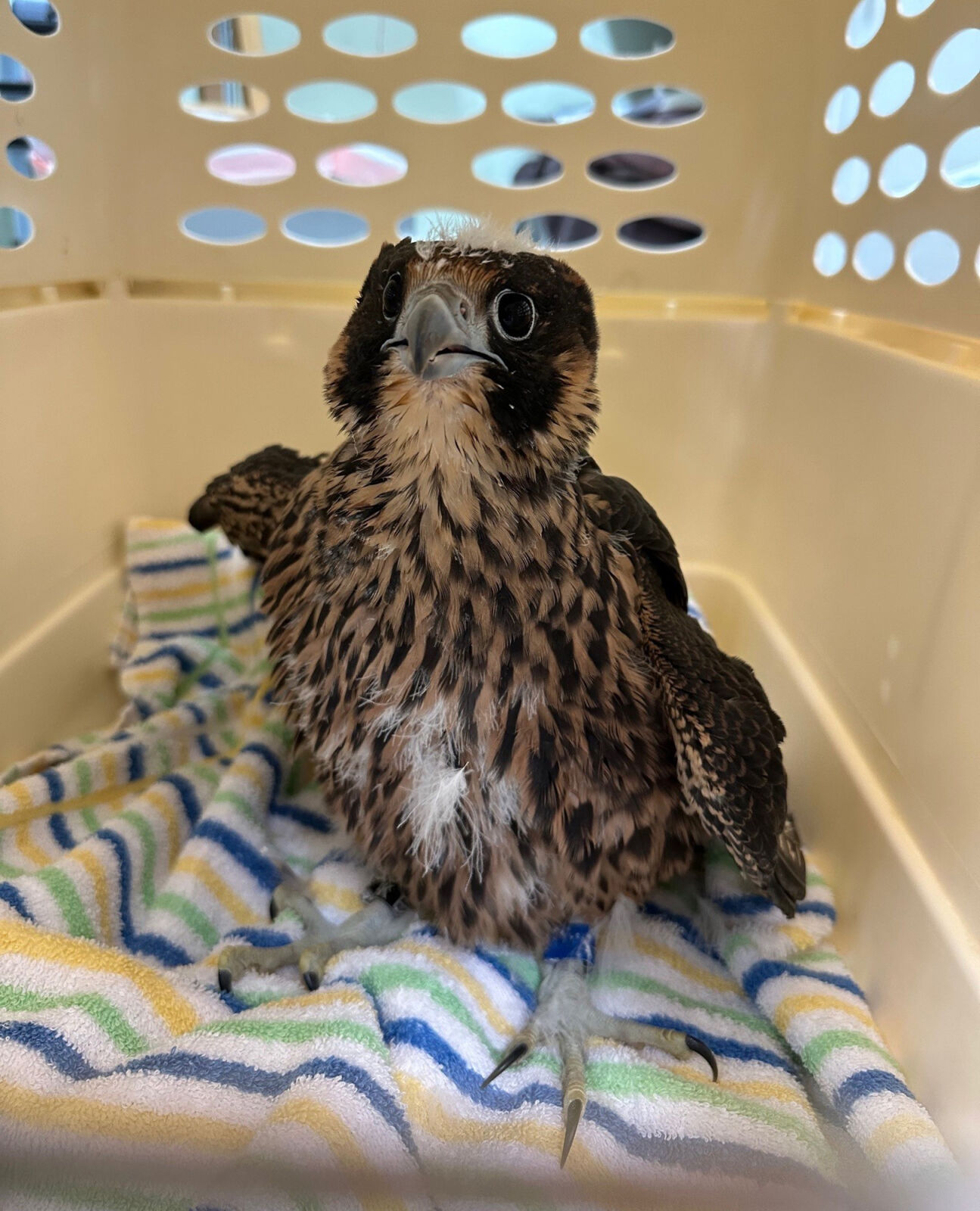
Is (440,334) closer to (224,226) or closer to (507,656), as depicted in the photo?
(507,656)

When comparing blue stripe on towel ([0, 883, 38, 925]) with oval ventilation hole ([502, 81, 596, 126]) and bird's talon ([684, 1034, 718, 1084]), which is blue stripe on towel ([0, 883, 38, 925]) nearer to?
bird's talon ([684, 1034, 718, 1084])

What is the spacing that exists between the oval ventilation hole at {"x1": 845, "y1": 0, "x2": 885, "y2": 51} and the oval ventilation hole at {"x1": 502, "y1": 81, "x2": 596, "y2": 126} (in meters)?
0.39

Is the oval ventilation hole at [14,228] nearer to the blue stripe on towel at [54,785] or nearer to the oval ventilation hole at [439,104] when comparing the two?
the oval ventilation hole at [439,104]

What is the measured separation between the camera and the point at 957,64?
3.37 feet

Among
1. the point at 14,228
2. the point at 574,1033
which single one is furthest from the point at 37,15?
the point at 574,1033

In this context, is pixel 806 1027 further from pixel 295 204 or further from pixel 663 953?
pixel 295 204

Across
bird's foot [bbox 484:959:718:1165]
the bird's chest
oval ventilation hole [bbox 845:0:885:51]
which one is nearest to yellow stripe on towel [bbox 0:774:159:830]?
the bird's chest

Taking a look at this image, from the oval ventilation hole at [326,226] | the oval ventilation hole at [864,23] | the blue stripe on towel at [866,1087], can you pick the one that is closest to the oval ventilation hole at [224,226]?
the oval ventilation hole at [326,226]

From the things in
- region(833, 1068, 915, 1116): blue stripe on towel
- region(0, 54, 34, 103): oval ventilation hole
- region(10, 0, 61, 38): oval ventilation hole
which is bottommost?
region(833, 1068, 915, 1116): blue stripe on towel

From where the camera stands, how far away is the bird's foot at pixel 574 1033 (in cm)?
97

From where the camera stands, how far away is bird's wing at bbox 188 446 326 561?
1335 millimetres

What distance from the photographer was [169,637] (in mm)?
1634

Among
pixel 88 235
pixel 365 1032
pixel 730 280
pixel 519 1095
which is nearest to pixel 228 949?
pixel 365 1032

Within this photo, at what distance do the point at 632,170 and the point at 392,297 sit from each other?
0.91 metres
